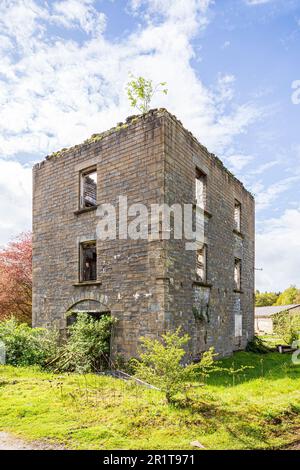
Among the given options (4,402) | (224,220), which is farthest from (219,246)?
(4,402)

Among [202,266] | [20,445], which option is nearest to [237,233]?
[202,266]

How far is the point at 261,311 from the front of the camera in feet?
152

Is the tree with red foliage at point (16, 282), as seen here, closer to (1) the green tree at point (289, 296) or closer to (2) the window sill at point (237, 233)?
(2) the window sill at point (237, 233)

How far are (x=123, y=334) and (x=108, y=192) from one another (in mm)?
4443

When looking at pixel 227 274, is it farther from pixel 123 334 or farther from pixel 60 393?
pixel 60 393

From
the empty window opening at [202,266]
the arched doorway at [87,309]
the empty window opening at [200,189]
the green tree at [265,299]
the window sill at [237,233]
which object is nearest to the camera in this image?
the arched doorway at [87,309]

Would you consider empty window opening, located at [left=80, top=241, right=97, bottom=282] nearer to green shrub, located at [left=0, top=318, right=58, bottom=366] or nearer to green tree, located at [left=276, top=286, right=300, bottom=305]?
green shrub, located at [left=0, top=318, right=58, bottom=366]

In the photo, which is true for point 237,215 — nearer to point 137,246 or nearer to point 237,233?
point 237,233

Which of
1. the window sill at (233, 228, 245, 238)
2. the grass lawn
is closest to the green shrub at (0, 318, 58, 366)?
the grass lawn

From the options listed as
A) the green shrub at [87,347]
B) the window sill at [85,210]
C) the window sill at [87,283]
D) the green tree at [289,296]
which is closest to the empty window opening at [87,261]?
the window sill at [87,283]

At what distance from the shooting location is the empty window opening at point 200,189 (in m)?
12.7

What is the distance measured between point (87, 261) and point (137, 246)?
3525 millimetres

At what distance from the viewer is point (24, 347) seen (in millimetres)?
10688

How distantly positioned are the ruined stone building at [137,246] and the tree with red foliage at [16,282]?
446 cm
